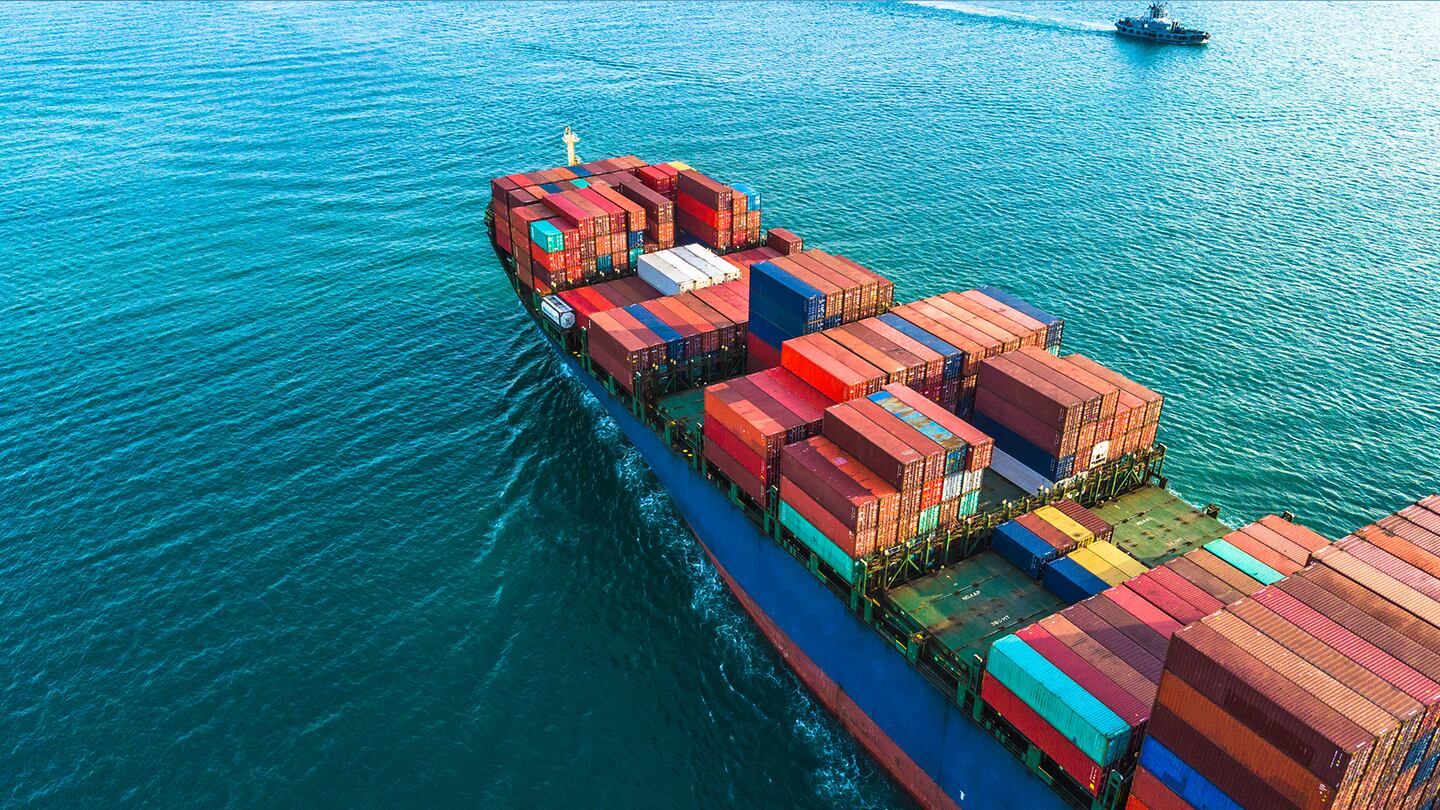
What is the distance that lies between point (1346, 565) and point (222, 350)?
273 feet

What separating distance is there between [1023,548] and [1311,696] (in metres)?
18.4

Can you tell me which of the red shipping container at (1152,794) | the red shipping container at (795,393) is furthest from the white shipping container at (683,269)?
the red shipping container at (1152,794)

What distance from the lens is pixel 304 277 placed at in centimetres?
9500

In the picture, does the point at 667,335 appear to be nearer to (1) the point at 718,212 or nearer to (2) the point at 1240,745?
(1) the point at 718,212

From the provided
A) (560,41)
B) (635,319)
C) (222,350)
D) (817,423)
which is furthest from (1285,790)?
(560,41)

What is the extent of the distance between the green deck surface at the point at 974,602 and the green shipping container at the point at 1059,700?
4.14 metres

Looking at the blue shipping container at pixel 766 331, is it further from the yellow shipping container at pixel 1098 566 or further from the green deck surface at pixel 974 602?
the yellow shipping container at pixel 1098 566

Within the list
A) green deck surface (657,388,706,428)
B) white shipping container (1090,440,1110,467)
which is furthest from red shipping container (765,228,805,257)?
white shipping container (1090,440,1110,467)

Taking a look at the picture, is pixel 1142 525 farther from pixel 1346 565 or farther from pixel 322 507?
pixel 322 507

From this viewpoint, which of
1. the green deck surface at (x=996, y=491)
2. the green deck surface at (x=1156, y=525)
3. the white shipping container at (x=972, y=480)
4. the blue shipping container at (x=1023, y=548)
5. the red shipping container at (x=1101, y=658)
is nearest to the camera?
the red shipping container at (x=1101, y=658)

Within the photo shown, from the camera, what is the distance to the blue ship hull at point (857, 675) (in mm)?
42531

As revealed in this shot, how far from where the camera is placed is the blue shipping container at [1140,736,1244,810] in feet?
105

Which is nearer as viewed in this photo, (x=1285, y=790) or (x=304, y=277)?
(x=1285, y=790)

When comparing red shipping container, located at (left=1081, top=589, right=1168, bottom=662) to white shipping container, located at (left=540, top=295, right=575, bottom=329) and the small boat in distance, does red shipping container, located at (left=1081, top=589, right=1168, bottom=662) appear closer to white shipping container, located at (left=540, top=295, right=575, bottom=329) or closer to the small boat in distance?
white shipping container, located at (left=540, top=295, right=575, bottom=329)
